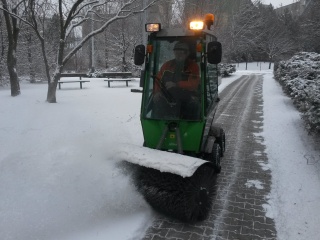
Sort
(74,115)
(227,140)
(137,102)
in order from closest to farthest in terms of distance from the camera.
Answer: (227,140), (74,115), (137,102)

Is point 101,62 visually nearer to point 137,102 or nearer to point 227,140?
point 137,102

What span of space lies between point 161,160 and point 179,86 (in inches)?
49.2

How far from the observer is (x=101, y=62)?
3731cm

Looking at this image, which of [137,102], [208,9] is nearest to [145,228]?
[137,102]

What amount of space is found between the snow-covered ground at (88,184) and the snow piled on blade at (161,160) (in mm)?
272

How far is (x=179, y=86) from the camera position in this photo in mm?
4520

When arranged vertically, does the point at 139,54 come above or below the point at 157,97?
above

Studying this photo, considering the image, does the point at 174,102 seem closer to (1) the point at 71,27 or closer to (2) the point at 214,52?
(2) the point at 214,52

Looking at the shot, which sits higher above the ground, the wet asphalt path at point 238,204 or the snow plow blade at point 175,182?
the snow plow blade at point 175,182

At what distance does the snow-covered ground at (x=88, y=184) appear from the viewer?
3.83m

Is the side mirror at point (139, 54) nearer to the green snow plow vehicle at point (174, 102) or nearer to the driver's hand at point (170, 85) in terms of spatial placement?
the green snow plow vehicle at point (174, 102)

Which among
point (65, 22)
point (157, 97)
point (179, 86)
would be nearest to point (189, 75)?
point (179, 86)

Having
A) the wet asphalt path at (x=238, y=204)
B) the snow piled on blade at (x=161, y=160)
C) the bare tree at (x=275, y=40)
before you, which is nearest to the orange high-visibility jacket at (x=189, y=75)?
the snow piled on blade at (x=161, y=160)

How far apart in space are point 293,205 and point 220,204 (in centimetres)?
101
